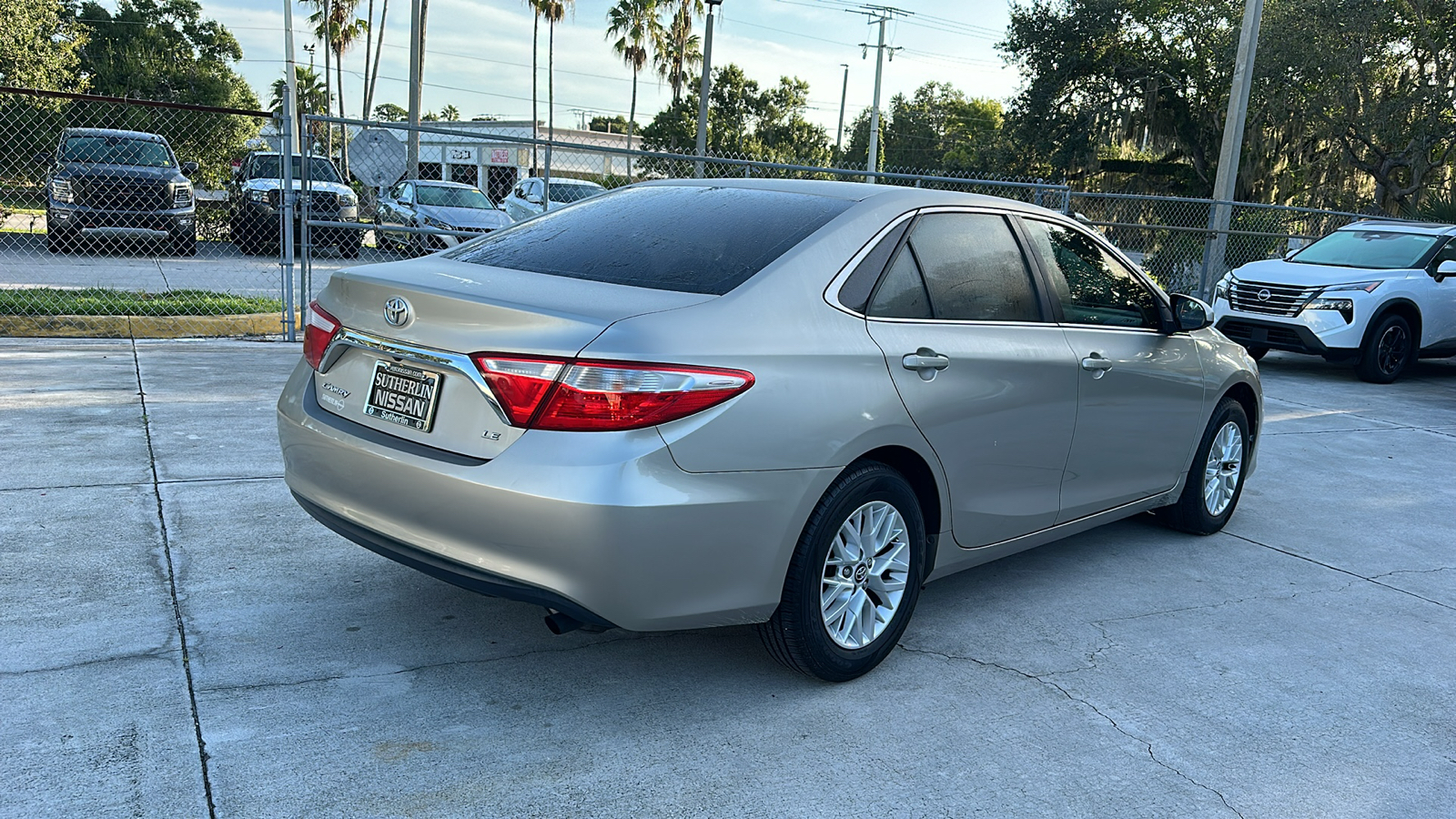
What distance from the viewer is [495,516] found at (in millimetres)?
3035

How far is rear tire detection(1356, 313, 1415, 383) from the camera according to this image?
38.0ft

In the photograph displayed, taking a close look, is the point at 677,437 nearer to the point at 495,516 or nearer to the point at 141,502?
the point at 495,516

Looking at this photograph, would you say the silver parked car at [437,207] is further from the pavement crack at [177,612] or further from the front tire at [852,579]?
the front tire at [852,579]

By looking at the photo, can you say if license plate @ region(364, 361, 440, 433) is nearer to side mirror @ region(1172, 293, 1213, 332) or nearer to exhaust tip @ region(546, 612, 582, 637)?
exhaust tip @ region(546, 612, 582, 637)

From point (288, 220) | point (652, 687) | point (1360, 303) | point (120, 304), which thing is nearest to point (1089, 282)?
point (652, 687)

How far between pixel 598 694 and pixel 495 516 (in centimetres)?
81

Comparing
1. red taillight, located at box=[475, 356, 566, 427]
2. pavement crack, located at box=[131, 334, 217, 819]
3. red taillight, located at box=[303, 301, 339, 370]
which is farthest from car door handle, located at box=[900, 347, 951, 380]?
pavement crack, located at box=[131, 334, 217, 819]

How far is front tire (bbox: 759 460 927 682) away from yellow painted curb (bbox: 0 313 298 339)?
765 cm

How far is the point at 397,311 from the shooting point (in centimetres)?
336

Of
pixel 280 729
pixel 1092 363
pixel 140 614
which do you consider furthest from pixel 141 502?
pixel 1092 363

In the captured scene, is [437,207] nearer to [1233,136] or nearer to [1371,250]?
[1233,136]

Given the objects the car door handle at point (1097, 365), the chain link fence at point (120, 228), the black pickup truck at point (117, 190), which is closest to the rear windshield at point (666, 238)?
the car door handle at point (1097, 365)

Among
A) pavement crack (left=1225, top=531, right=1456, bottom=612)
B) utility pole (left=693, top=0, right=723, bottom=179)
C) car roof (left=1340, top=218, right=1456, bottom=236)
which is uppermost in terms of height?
utility pole (left=693, top=0, right=723, bottom=179)

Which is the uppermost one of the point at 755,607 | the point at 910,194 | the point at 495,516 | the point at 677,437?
the point at 910,194
